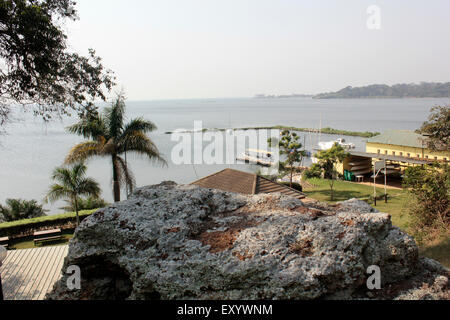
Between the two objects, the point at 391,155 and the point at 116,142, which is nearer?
the point at 116,142

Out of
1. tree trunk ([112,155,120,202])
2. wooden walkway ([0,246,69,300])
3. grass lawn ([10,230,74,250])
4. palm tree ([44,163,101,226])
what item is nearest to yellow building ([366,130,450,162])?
tree trunk ([112,155,120,202])

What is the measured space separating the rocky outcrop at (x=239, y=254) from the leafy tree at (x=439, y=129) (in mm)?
25313

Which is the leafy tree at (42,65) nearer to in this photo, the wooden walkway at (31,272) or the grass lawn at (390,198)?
the wooden walkway at (31,272)

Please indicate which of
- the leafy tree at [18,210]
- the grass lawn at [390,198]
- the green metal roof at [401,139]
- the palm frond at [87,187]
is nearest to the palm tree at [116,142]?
the palm frond at [87,187]

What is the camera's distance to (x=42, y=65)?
7531 millimetres

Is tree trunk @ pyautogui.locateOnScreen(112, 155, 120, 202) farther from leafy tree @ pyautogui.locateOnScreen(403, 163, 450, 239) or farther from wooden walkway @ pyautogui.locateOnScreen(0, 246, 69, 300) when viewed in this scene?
leafy tree @ pyautogui.locateOnScreen(403, 163, 450, 239)

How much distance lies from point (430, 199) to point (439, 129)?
17.2 m

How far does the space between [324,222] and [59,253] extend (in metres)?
12.4

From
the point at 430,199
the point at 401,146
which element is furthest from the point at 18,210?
the point at 401,146

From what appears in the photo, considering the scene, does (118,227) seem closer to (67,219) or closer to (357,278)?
(357,278)

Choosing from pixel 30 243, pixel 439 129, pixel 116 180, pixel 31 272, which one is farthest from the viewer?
pixel 439 129

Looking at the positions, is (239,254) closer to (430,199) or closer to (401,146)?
(430,199)

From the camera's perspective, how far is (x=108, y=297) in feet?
9.43

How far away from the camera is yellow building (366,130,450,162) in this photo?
33.1 metres
